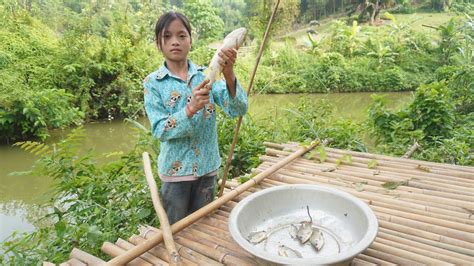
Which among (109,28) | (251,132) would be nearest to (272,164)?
(251,132)

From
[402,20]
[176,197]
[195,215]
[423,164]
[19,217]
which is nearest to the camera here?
[195,215]

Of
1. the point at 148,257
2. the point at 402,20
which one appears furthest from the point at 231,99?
the point at 402,20

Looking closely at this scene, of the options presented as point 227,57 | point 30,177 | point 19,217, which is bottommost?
point 19,217

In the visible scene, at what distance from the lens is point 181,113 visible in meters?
1.38

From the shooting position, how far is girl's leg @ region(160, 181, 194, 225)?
5.35ft

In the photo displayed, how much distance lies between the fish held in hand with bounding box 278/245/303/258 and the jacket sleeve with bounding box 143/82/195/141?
57 cm

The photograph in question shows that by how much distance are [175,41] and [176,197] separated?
0.72m

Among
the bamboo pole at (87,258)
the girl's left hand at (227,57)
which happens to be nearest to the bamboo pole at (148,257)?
the bamboo pole at (87,258)

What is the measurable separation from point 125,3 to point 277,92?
17.2 ft

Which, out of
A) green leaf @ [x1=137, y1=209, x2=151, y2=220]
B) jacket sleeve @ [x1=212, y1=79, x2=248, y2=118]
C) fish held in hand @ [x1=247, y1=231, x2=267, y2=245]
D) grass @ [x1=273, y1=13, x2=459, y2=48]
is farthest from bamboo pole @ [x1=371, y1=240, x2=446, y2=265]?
grass @ [x1=273, y1=13, x2=459, y2=48]

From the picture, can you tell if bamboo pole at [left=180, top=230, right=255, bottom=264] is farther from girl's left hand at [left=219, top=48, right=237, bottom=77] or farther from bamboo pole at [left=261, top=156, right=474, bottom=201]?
bamboo pole at [left=261, top=156, right=474, bottom=201]

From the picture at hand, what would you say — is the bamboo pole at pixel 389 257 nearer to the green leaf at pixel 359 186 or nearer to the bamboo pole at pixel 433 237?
the bamboo pole at pixel 433 237

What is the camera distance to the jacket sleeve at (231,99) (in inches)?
60.6

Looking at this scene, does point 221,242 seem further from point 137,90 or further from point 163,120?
point 137,90
